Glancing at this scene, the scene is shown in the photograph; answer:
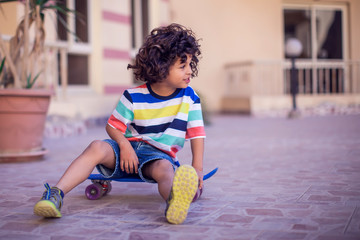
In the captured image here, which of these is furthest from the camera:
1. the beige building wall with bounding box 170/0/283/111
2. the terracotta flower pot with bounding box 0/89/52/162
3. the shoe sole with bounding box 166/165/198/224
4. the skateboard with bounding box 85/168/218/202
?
the beige building wall with bounding box 170/0/283/111

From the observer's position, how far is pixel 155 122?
98.6 inches

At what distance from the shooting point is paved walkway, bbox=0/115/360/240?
1.96 meters

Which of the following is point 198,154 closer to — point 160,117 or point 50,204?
point 160,117

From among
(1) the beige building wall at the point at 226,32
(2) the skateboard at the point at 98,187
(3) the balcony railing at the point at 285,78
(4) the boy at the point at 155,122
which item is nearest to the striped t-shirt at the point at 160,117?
(4) the boy at the point at 155,122

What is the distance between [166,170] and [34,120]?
7.28 ft

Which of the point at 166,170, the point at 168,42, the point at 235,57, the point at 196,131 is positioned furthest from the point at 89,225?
the point at 235,57

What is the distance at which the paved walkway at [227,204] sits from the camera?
196cm

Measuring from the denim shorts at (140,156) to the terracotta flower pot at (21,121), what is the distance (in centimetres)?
180

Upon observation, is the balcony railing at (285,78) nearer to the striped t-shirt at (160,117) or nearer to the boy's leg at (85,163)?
the striped t-shirt at (160,117)

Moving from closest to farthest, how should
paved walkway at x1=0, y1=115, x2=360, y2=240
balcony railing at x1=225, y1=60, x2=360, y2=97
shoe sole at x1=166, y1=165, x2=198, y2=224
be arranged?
paved walkway at x1=0, y1=115, x2=360, y2=240 < shoe sole at x1=166, y1=165, x2=198, y2=224 < balcony railing at x1=225, y1=60, x2=360, y2=97

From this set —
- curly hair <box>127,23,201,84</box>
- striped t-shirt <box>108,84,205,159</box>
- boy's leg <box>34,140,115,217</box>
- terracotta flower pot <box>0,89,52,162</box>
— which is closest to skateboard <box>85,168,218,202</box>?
boy's leg <box>34,140,115,217</box>

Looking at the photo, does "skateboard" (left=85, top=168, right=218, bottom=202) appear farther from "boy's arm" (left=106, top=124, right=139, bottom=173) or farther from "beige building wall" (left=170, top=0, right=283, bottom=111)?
"beige building wall" (left=170, top=0, right=283, bottom=111)

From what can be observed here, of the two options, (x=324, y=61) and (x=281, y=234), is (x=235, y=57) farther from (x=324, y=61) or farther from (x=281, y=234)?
(x=281, y=234)

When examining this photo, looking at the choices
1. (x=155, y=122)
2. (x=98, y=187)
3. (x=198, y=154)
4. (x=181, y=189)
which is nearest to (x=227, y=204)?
(x=198, y=154)
